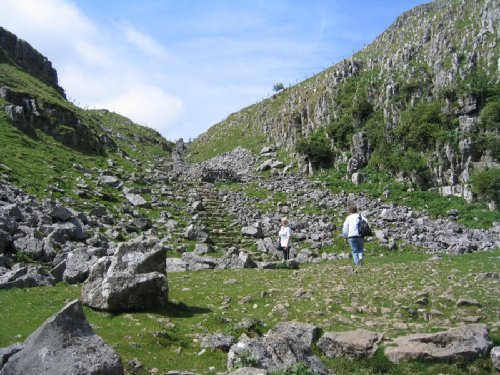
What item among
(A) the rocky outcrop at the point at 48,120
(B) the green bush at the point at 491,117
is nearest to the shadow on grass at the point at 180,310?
(B) the green bush at the point at 491,117

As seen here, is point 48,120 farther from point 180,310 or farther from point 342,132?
point 180,310

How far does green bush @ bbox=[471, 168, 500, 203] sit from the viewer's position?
36.7 m

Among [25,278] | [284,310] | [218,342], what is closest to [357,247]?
[284,310]

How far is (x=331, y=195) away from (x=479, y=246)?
761 inches

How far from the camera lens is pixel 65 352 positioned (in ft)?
27.7

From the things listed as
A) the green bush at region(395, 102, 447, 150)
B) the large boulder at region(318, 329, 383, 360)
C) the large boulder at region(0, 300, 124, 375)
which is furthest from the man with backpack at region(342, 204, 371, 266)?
the green bush at region(395, 102, 447, 150)

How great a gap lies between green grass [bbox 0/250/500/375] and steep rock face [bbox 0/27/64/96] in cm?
7241

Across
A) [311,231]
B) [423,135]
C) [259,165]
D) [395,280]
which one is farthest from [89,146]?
[395,280]

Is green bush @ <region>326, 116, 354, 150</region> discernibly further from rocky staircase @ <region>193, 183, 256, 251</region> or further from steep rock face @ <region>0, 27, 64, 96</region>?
steep rock face @ <region>0, 27, 64, 96</region>

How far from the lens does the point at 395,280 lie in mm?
19000

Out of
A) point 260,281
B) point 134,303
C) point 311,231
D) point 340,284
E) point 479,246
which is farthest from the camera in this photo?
point 311,231

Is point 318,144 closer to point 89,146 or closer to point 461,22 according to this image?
point 461,22

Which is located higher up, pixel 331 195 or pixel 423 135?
pixel 423 135

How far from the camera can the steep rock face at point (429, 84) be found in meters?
43.3
